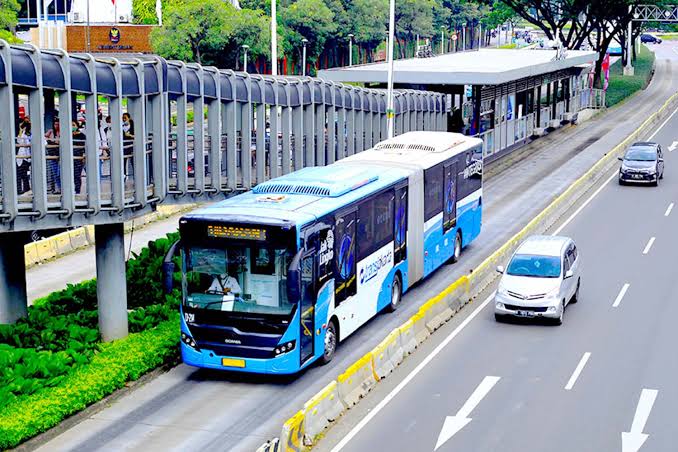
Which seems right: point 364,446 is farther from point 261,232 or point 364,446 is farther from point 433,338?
point 433,338

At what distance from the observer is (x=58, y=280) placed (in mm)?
38625

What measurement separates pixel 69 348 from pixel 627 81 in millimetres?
89660

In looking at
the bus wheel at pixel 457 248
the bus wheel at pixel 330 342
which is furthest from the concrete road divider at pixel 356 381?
the bus wheel at pixel 457 248

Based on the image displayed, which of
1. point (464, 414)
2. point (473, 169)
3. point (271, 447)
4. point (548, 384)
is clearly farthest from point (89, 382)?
point (473, 169)

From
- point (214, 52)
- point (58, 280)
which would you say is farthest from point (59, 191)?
point (214, 52)

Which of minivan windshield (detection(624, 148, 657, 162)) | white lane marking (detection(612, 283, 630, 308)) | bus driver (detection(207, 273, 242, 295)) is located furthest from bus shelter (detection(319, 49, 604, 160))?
bus driver (detection(207, 273, 242, 295))

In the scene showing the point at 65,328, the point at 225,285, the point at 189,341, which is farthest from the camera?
the point at 65,328

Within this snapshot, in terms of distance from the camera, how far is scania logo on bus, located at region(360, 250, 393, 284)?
92.1ft

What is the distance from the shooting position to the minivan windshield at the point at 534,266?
2980 cm

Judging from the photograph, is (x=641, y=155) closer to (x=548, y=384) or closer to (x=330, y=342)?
(x=548, y=384)

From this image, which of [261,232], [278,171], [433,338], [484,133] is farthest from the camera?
[484,133]

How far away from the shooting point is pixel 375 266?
95.0 feet

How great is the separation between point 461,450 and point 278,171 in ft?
54.0

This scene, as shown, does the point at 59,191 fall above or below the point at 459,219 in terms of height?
above
